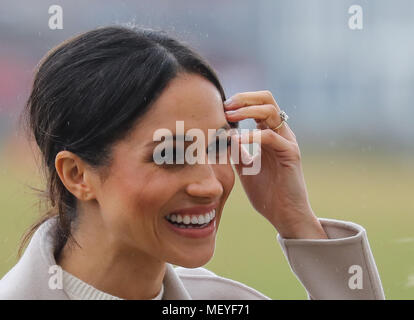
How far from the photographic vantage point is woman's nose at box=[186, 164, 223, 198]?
1.71 meters

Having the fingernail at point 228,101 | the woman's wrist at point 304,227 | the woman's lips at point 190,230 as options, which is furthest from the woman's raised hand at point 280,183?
the woman's lips at point 190,230

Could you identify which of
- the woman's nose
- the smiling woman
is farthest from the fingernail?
the woman's nose

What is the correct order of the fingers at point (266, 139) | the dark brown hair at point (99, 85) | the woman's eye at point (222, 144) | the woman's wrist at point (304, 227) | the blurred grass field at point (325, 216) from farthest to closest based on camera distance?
the blurred grass field at point (325, 216) → the woman's wrist at point (304, 227) → the fingers at point (266, 139) → the woman's eye at point (222, 144) → the dark brown hair at point (99, 85)

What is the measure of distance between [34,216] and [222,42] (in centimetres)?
435

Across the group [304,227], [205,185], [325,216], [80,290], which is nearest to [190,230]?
[205,185]

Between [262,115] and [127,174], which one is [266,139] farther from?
[127,174]

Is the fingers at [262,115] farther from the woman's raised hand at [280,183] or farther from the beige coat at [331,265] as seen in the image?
the beige coat at [331,265]

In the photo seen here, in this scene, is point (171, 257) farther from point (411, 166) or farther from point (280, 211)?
point (411, 166)

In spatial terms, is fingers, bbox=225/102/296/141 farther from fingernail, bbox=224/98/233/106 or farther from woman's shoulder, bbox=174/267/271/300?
woman's shoulder, bbox=174/267/271/300

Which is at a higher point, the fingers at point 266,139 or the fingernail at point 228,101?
the fingernail at point 228,101

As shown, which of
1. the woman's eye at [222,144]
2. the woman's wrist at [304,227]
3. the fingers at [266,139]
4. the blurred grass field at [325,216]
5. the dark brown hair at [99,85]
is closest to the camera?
the dark brown hair at [99,85]

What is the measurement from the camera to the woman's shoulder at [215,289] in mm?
2162

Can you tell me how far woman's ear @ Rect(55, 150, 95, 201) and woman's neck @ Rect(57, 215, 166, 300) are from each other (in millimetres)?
124

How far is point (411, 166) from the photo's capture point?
862cm
